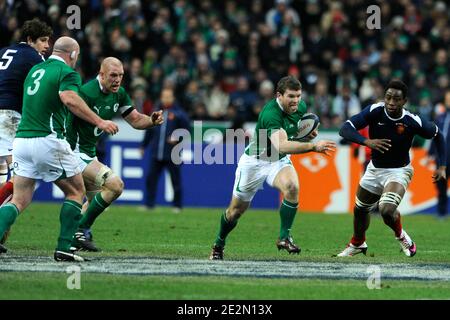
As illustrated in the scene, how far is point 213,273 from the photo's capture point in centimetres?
1099

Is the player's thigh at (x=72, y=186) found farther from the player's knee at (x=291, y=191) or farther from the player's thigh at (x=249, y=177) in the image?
the player's knee at (x=291, y=191)

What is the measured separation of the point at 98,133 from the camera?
13.8 meters

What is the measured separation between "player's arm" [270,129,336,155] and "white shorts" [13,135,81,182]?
2490mm

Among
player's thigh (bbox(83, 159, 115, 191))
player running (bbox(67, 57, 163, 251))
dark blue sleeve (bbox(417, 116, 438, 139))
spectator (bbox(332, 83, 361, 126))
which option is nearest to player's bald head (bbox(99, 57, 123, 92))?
player running (bbox(67, 57, 163, 251))

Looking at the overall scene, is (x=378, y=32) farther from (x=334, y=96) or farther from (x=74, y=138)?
(x=74, y=138)

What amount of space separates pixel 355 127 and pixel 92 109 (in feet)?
11.1

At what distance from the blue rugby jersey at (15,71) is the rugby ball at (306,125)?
3404 mm

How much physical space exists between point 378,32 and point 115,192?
16.0 metres

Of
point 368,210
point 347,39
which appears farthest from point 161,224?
point 347,39

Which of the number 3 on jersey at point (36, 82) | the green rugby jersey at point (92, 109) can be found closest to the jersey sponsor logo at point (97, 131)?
the green rugby jersey at point (92, 109)

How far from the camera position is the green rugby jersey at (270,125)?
1288cm

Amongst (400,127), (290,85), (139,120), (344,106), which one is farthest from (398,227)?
(344,106)

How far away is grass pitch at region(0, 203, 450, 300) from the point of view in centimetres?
964

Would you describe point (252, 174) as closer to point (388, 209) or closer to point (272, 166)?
point (272, 166)
